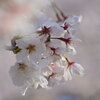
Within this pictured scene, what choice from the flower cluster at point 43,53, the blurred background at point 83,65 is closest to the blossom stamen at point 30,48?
the flower cluster at point 43,53

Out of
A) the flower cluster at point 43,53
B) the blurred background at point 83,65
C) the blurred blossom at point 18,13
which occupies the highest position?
the blurred background at point 83,65

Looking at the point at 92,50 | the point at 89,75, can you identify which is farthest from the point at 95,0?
the point at 89,75

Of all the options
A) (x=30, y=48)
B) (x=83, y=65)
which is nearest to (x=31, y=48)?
(x=30, y=48)

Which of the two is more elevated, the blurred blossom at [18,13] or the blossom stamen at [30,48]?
the blurred blossom at [18,13]

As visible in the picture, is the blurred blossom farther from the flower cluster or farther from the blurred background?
the blurred background

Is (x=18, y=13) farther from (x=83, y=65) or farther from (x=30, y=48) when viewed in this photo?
(x=83, y=65)

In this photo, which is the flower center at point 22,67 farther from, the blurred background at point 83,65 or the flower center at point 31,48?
the blurred background at point 83,65

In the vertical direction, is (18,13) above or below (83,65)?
below

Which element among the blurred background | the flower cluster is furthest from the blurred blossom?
the blurred background

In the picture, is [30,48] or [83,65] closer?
[30,48]
